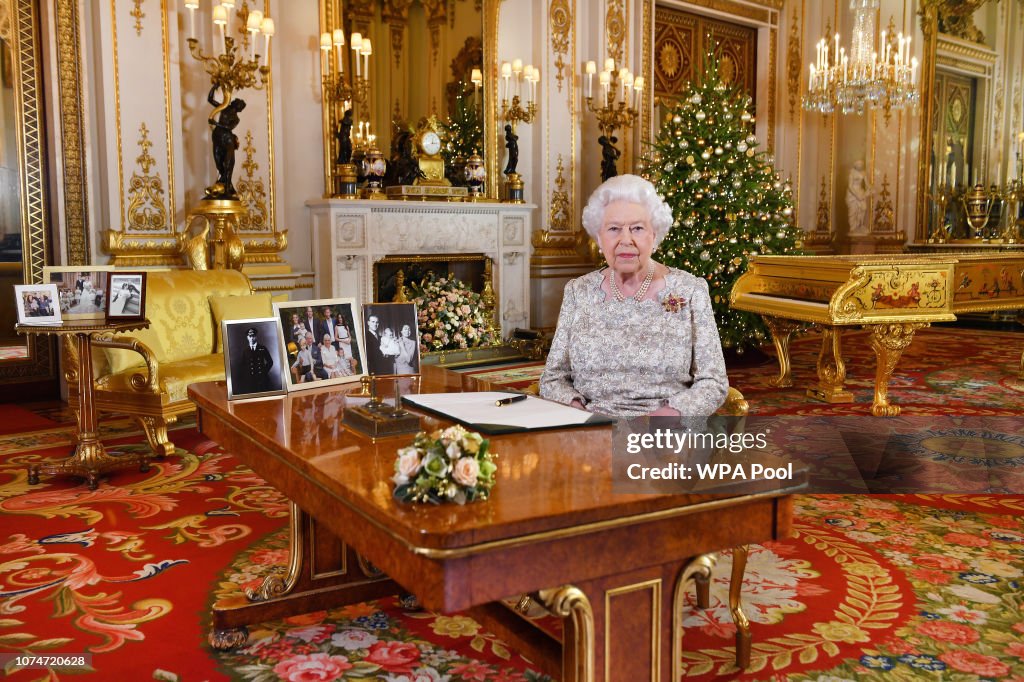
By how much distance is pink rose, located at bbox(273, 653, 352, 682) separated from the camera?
2.44 m

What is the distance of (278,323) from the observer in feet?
8.11

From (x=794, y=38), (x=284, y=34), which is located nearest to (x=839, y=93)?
(x=794, y=38)

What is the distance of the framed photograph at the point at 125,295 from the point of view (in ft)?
14.4

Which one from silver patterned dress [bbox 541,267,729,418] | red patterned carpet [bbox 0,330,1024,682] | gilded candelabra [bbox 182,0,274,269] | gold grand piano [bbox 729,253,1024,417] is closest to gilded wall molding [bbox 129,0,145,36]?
gilded candelabra [bbox 182,0,274,269]

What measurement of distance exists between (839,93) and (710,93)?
5.55 feet

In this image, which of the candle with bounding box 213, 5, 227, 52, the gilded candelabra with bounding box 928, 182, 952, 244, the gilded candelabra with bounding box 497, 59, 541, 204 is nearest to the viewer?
the candle with bounding box 213, 5, 227, 52

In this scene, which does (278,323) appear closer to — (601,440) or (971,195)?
(601,440)

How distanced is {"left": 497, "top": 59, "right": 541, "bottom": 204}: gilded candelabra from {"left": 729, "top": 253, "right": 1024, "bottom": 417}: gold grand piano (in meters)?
2.68

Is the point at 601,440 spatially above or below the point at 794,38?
below

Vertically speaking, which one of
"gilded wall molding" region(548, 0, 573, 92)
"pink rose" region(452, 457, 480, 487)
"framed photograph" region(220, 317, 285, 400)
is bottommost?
"pink rose" region(452, 457, 480, 487)

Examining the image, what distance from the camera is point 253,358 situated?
8.05 ft

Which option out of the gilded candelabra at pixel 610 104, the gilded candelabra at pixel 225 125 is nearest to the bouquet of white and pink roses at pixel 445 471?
the gilded candelabra at pixel 225 125

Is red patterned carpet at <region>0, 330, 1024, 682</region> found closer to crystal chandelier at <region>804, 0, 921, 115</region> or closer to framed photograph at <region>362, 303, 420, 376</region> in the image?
framed photograph at <region>362, 303, 420, 376</region>

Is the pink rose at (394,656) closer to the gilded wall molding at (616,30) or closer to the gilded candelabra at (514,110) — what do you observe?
the gilded candelabra at (514,110)
